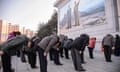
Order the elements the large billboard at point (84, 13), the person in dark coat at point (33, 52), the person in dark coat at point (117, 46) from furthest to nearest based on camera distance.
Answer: the large billboard at point (84, 13)
the person in dark coat at point (117, 46)
the person in dark coat at point (33, 52)

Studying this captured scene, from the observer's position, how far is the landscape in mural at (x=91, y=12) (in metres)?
16.9

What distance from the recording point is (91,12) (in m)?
18.8

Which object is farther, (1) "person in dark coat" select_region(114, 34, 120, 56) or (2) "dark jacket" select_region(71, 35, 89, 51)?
(1) "person in dark coat" select_region(114, 34, 120, 56)

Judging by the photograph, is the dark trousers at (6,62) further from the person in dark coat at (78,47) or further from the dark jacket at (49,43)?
the person in dark coat at (78,47)

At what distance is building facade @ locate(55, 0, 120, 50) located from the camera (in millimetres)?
15820

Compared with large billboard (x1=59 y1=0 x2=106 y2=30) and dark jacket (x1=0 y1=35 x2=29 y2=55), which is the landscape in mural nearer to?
large billboard (x1=59 y1=0 x2=106 y2=30)

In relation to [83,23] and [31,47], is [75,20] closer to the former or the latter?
[83,23]

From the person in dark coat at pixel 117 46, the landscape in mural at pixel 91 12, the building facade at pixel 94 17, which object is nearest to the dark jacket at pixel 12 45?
the person in dark coat at pixel 117 46

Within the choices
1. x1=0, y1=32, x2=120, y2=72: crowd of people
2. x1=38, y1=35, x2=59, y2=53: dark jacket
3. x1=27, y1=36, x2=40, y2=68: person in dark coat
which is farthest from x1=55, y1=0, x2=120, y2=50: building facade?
x1=38, y1=35, x2=59, y2=53: dark jacket

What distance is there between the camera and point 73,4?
81.3 feet

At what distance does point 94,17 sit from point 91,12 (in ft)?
3.31

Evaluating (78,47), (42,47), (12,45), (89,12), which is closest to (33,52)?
(78,47)

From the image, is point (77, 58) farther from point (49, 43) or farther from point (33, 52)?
point (33, 52)

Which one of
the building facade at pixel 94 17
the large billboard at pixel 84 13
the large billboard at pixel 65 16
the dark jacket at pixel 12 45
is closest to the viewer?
the dark jacket at pixel 12 45
